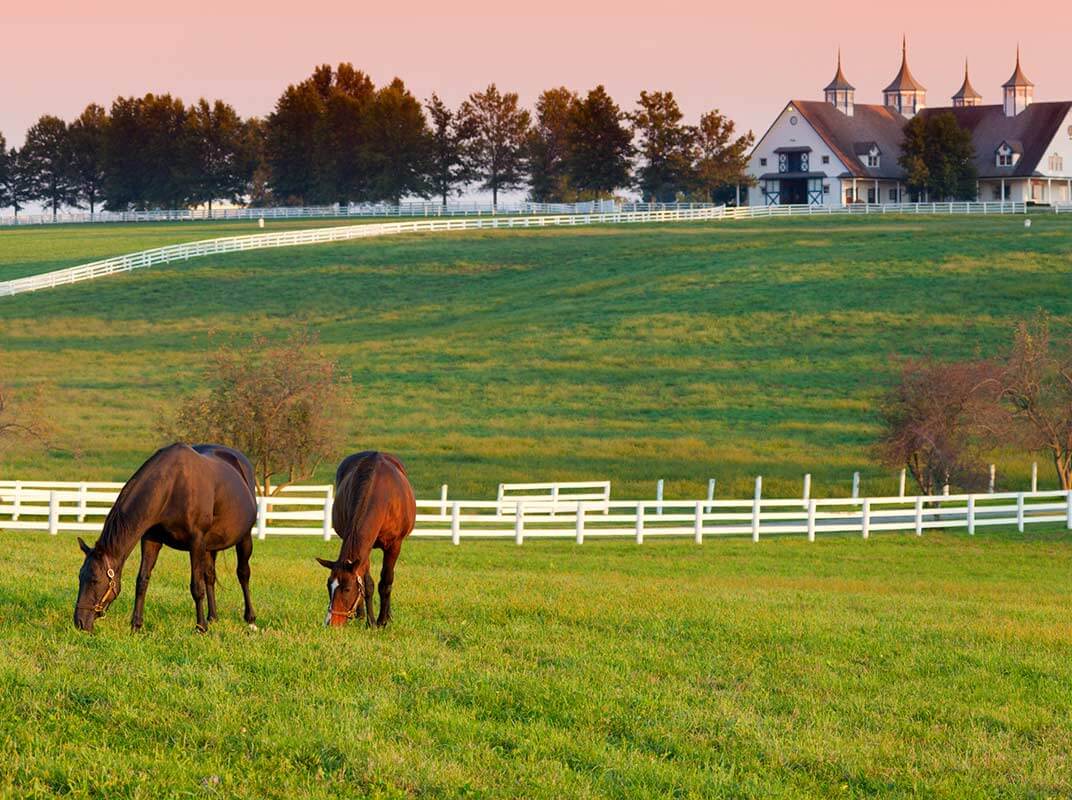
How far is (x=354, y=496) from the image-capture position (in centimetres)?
1268

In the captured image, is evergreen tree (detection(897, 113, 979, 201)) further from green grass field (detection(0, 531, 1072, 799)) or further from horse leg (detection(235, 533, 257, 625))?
horse leg (detection(235, 533, 257, 625))

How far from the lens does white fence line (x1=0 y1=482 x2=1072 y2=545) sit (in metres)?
25.4

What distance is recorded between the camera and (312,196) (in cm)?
13175

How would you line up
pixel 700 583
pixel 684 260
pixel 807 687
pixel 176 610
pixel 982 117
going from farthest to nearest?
pixel 982 117, pixel 684 260, pixel 700 583, pixel 176 610, pixel 807 687

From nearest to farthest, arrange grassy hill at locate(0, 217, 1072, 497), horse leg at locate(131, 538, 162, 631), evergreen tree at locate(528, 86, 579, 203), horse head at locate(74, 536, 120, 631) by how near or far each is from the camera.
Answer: horse head at locate(74, 536, 120, 631) → horse leg at locate(131, 538, 162, 631) → grassy hill at locate(0, 217, 1072, 497) → evergreen tree at locate(528, 86, 579, 203)

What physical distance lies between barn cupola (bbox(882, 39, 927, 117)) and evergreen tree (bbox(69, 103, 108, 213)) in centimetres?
7724

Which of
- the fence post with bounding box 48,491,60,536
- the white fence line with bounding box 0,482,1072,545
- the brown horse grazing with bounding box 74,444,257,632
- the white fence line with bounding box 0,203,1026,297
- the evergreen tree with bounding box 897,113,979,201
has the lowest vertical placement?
the white fence line with bounding box 0,482,1072,545

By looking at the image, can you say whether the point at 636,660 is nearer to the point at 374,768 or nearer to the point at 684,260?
the point at 374,768

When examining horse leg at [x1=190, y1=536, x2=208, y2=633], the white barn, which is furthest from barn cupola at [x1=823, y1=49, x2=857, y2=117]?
horse leg at [x1=190, y1=536, x2=208, y2=633]

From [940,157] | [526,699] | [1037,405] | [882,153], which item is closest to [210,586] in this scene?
[526,699]

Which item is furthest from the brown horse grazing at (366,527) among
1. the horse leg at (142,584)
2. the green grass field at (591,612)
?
the horse leg at (142,584)

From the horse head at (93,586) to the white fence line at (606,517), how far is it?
499 inches

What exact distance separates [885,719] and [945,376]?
23.6 meters

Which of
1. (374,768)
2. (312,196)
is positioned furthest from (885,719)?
(312,196)
